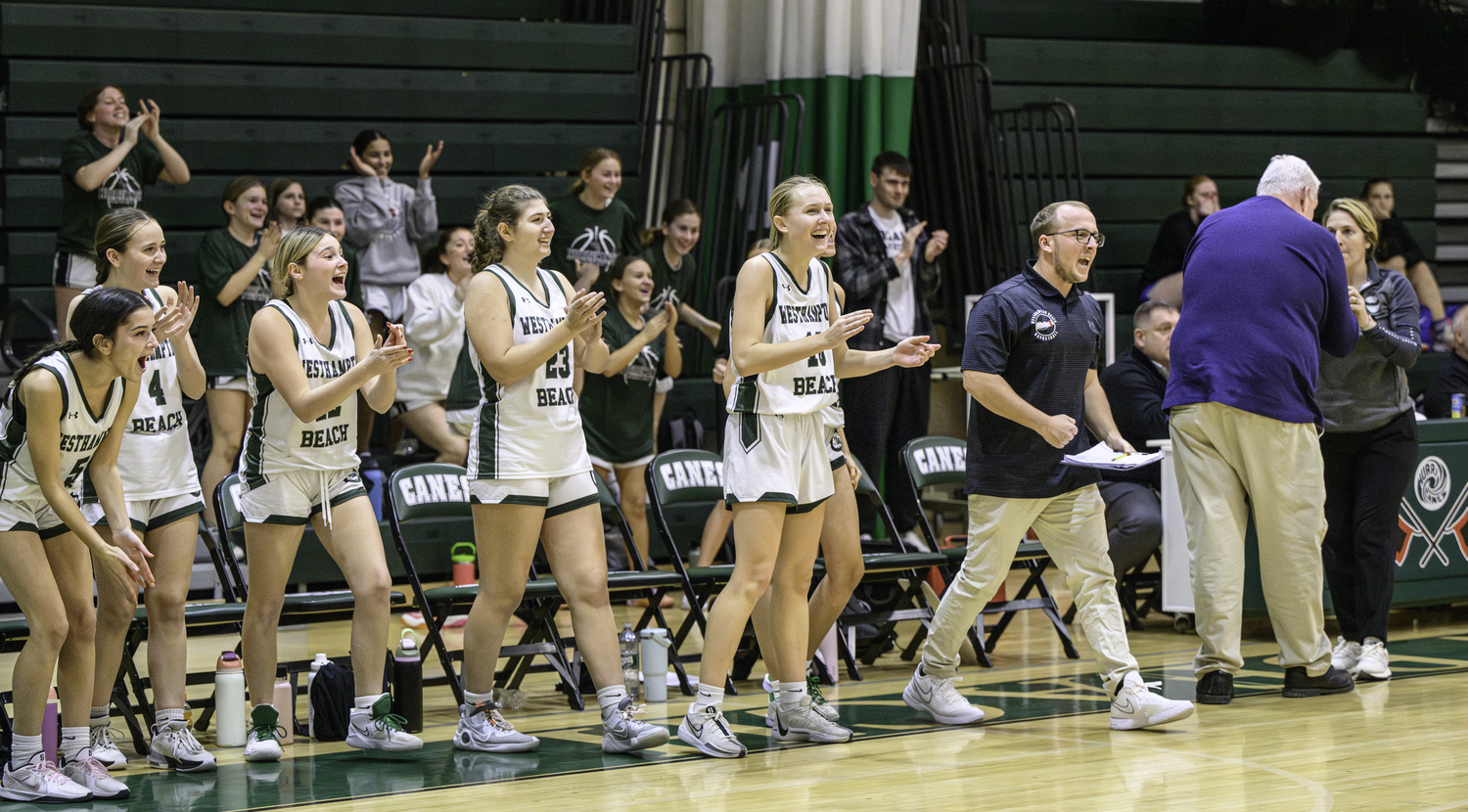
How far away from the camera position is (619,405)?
25.2ft

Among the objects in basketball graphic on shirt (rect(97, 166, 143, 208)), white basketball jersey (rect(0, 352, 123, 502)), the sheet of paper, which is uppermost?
basketball graphic on shirt (rect(97, 166, 143, 208))

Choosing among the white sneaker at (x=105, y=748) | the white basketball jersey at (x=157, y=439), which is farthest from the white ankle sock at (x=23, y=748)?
the white basketball jersey at (x=157, y=439)

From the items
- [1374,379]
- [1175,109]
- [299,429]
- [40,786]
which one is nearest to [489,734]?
[299,429]

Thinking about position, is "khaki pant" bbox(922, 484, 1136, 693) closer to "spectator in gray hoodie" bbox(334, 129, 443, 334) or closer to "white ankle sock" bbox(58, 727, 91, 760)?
"white ankle sock" bbox(58, 727, 91, 760)

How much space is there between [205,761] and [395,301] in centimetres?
409

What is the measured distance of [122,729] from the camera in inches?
218

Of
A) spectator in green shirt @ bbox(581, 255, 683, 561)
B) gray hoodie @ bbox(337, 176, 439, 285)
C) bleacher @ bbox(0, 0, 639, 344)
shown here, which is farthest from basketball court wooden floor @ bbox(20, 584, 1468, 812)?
bleacher @ bbox(0, 0, 639, 344)

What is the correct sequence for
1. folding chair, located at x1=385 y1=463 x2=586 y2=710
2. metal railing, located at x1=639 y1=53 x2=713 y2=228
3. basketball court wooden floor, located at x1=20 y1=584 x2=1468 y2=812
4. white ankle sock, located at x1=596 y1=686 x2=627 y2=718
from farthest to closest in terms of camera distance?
1. metal railing, located at x1=639 y1=53 x2=713 y2=228
2. folding chair, located at x1=385 y1=463 x2=586 y2=710
3. white ankle sock, located at x1=596 y1=686 x2=627 y2=718
4. basketball court wooden floor, located at x1=20 y1=584 x2=1468 y2=812

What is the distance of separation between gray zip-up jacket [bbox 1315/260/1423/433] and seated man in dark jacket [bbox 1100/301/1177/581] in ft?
4.50

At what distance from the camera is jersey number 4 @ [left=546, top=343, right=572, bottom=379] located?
15.8 feet

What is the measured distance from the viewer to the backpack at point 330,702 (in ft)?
17.3

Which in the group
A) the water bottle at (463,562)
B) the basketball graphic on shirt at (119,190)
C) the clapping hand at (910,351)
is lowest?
the water bottle at (463,562)

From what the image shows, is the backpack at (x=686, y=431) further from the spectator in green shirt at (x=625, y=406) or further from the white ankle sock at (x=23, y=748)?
the white ankle sock at (x=23, y=748)

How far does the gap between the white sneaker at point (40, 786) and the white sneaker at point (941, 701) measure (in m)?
2.46
